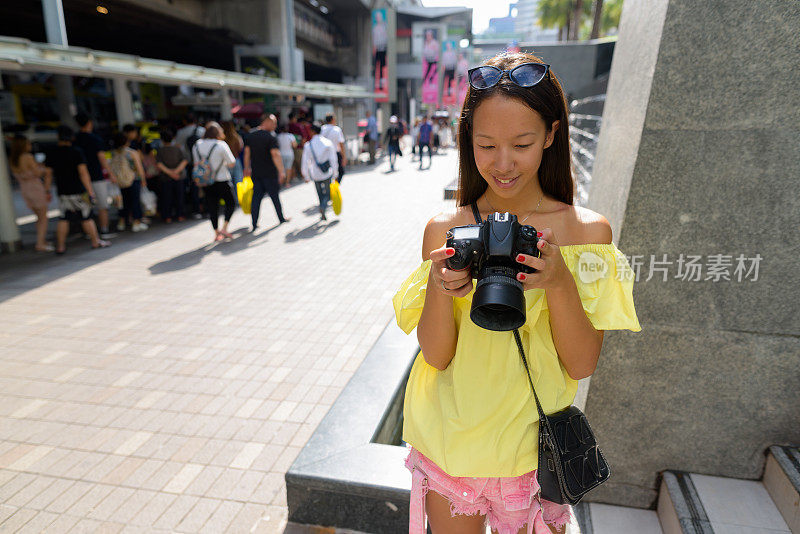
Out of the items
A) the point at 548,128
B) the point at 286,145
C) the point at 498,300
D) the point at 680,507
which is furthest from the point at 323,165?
the point at 498,300

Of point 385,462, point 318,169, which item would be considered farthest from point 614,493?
point 318,169

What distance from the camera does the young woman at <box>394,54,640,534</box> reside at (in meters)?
1.34

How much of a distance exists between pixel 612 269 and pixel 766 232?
125cm

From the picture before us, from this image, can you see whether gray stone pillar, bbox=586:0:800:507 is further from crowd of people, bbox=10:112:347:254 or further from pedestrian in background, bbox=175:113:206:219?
pedestrian in background, bbox=175:113:206:219

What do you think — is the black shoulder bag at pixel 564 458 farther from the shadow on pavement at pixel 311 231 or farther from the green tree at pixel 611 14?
the green tree at pixel 611 14

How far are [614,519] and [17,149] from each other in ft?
30.8

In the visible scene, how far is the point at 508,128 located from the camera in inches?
52.3

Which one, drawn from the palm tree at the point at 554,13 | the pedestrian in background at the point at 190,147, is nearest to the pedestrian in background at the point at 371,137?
the pedestrian in background at the point at 190,147

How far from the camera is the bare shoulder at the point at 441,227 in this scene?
60.4 inches

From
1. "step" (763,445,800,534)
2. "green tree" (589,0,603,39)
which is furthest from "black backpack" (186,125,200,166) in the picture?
"green tree" (589,0,603,39)

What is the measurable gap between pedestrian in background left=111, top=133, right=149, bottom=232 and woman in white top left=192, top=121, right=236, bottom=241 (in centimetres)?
167

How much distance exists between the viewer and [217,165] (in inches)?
316

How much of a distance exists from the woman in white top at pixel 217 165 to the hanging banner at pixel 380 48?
2272 centimetres

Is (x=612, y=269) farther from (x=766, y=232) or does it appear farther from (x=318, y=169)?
(x=318, y=169)
